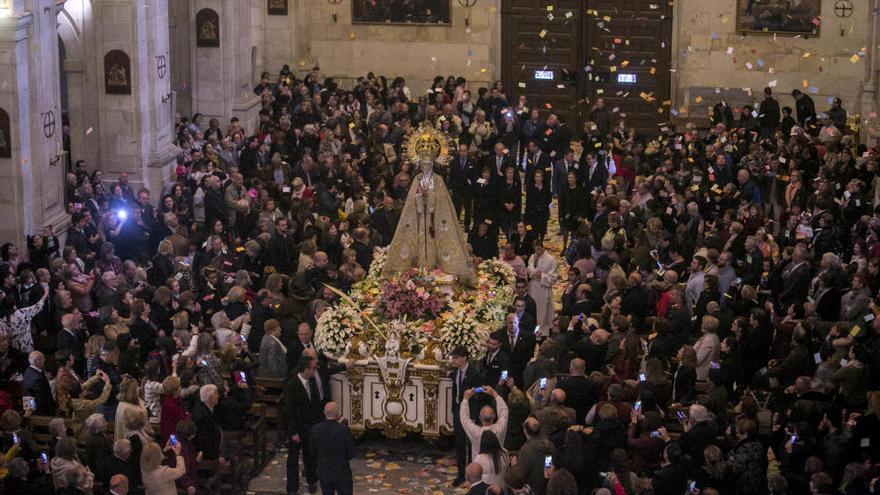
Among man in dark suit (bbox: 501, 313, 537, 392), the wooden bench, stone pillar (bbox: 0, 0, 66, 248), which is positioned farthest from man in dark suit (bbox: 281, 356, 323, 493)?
stone pillar (bbox: 0, 0, 66, 248)

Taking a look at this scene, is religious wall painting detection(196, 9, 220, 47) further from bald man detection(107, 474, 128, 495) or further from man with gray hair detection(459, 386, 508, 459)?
bald man detection(107, 474, 128, 495)

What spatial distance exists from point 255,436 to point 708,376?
5.29 meters

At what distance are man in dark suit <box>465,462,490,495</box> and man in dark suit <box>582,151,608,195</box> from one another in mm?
12397

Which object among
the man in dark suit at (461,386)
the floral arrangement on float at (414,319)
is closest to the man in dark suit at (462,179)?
the floral arrangement on float at (414,319)

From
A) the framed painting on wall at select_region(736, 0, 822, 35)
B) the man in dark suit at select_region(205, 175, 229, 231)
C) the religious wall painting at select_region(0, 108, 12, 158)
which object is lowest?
the man in dark suit at select_region(205, 175, 229, 231)

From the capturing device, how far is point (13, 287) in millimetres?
20688

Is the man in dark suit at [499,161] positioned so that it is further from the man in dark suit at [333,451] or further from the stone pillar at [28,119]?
the man in dark suit at [333,451]

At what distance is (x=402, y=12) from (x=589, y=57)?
4.36 m

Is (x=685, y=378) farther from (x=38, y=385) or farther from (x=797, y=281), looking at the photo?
(x=38, y=385)

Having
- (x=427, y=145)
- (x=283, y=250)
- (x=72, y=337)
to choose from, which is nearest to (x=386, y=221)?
(x=283, y=250)

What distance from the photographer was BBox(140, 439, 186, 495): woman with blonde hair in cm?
1554

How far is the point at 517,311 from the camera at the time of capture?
19812 millimetres

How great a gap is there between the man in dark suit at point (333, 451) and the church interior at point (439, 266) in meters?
0.03

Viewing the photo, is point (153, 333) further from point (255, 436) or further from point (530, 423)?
point (530, 423)
